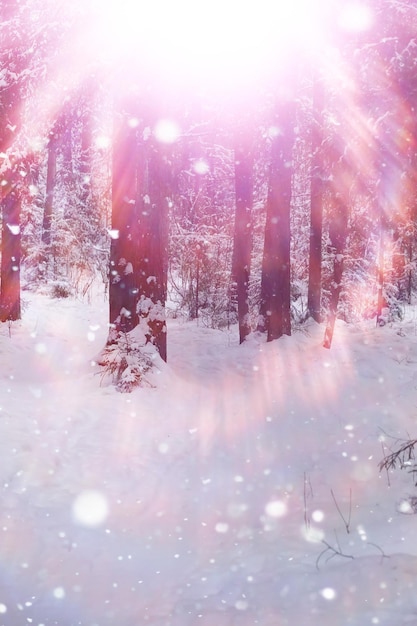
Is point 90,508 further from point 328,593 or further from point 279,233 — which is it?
point 279,233

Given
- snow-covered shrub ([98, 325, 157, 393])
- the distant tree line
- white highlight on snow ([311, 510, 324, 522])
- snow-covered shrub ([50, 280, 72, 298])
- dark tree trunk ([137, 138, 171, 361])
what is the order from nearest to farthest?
1. white highlight on snow ([311, 510, 324, 522])
2. snow-covered shrub ([98, 325, 157, 393])
3. the distant tree line
4. dark tree trunk ([137, 138, 171, 361])
5. snow-covered shrub ([50, 280, 72, 298])

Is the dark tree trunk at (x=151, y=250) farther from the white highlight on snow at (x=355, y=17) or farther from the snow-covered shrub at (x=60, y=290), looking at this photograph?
the snow-covered shrub at (x=60, y=290)

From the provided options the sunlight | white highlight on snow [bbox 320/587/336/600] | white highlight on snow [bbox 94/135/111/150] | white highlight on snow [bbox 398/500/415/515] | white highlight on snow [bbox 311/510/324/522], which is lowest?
white highlight on snow [bbox 311/510/324/522]

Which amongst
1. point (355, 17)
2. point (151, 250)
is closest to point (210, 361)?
point (151, 250)

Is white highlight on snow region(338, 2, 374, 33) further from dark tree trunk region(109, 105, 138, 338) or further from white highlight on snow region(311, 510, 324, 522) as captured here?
white highlight on snow region(311, 510, 324, 522)

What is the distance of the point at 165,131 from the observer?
9320mm

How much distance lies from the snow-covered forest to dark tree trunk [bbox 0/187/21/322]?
0.07 meters

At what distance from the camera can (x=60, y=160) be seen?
28828mm

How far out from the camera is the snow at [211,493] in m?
3.79

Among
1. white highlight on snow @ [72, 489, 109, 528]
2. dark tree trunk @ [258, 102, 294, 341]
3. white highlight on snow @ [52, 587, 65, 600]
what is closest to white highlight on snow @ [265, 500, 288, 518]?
white highlight on snow @ [72, 489, 109, 528]

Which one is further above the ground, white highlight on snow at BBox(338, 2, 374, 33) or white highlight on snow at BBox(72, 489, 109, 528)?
white highlight on snow at BBox(338, 2, 374, 33)

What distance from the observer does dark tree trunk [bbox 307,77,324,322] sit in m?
13.1

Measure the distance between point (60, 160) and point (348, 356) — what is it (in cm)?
2347

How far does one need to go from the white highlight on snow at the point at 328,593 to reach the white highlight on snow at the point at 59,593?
6.04 ft
